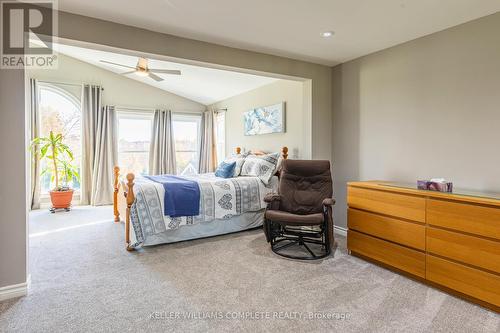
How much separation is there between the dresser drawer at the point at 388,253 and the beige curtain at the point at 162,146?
190 inches

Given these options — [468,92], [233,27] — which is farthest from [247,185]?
[468,92]

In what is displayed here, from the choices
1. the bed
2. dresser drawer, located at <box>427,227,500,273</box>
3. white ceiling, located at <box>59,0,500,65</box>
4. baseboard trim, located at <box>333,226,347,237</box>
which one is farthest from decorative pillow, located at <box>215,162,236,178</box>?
dresser drawer, located at <box>427,227,500,273</box>

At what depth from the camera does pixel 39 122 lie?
564 cm

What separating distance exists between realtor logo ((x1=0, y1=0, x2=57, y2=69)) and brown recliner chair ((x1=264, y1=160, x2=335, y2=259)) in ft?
8.75

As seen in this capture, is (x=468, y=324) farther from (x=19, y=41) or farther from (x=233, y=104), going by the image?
(x=233, y=104)

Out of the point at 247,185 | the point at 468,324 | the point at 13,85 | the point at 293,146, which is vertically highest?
the point at 13,85

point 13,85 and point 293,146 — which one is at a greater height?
point 13,85

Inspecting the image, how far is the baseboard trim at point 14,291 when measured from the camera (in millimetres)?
2239

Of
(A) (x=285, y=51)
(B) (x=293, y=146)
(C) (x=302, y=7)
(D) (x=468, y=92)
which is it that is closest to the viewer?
(C) (x=302, y=7)

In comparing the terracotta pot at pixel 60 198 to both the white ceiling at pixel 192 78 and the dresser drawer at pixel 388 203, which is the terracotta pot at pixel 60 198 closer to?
the white ceiling at pixel 192 78

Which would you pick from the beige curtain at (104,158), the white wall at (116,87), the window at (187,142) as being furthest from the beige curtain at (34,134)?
the window at (187,142)

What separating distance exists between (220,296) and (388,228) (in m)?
1.72

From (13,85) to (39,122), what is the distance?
13.6 feet

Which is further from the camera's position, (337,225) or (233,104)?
(233,104)
